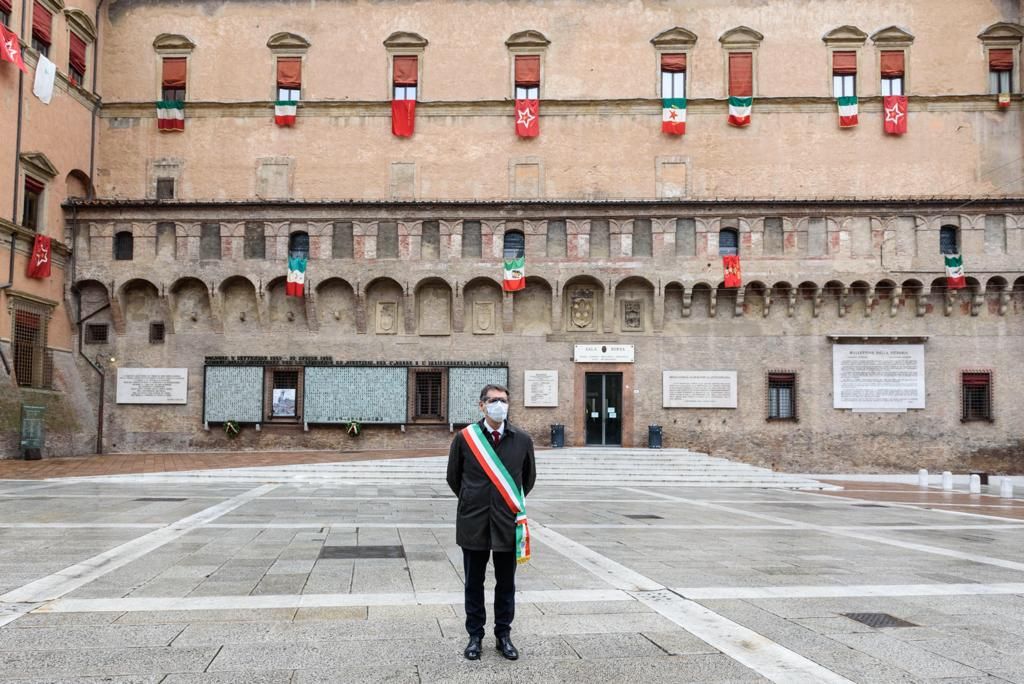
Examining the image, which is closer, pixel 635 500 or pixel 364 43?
pixel 635 500

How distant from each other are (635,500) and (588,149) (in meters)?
17.8

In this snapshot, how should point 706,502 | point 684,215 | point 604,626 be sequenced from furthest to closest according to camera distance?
1. point 684,215
2. point 706,502
3. point 604,626

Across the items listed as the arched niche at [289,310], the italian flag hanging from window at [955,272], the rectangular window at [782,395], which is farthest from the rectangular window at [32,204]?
the italian flag hanging from window at [955,272]

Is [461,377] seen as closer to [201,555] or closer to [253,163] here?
[253,163]

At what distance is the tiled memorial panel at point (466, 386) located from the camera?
101ft

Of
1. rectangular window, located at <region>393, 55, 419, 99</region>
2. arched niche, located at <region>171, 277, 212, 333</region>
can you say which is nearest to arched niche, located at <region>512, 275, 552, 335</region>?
rectangular window, located at <region>393, 55, 419, 99</region>

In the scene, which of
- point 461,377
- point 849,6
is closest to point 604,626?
point 461,377

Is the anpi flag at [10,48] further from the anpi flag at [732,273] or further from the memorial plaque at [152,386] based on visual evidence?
the anpi flag at [732,273]

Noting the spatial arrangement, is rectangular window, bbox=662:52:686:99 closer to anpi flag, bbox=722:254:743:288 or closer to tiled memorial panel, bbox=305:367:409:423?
anpi flag, bbox=722:254:743:288

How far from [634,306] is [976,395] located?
43.1 feet

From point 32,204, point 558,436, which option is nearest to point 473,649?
point 558,436

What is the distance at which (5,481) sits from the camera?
790 inches

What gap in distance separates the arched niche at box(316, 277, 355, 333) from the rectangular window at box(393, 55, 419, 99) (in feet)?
27.7

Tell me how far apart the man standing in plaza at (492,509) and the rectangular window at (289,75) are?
99.9 feet
